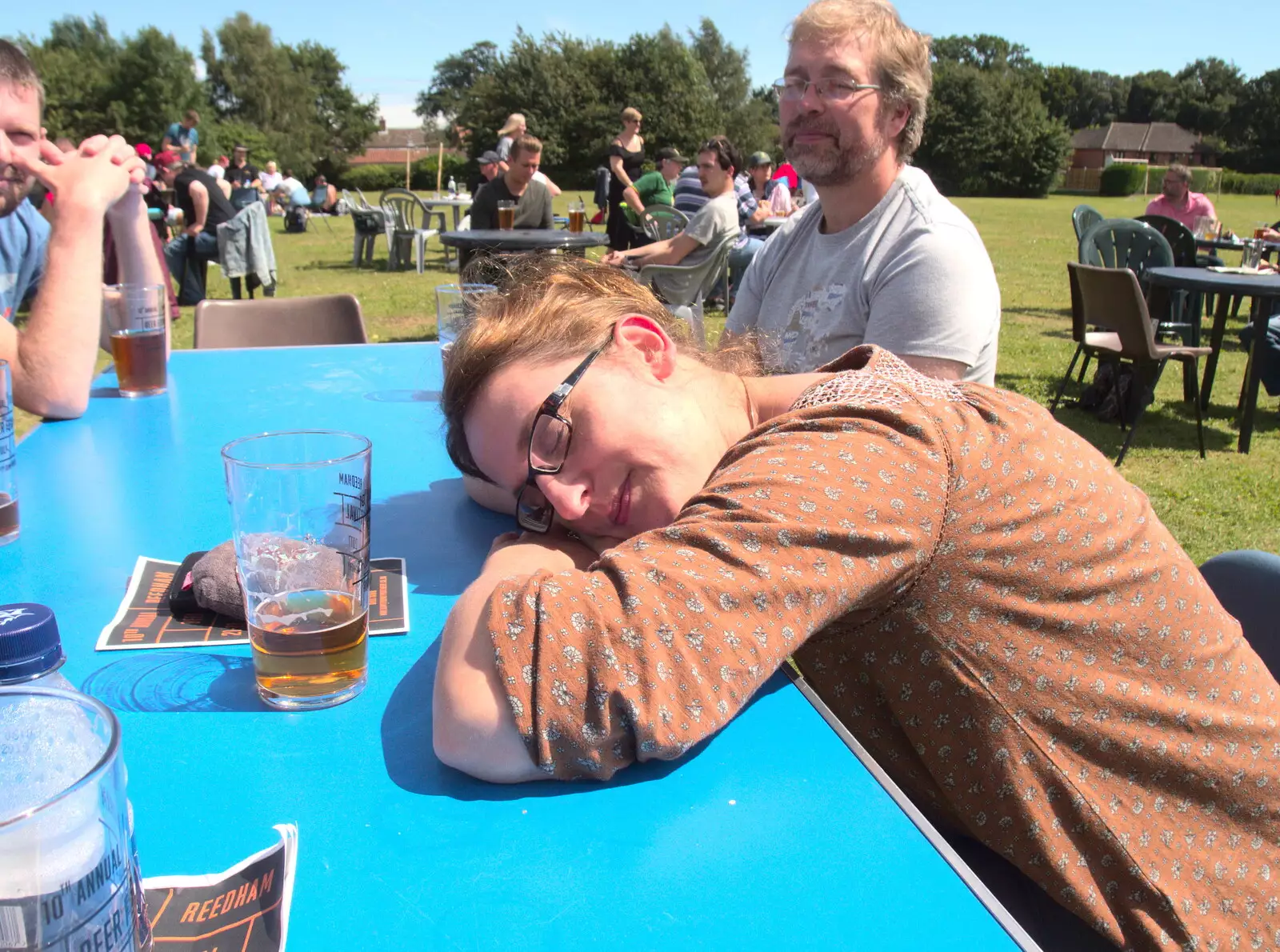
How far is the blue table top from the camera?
0.69 metres

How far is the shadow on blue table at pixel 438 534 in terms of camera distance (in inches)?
55.2

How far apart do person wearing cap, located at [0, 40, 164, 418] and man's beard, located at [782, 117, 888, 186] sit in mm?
1892

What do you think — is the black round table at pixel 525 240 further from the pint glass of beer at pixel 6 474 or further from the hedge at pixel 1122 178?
the hedge at pixel 1122 178

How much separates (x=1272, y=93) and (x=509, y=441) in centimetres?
8239

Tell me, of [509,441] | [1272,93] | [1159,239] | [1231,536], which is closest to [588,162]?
[1159,239]

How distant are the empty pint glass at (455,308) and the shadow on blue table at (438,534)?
0.89 feet

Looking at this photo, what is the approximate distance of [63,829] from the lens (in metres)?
0.49

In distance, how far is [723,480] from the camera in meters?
0.97

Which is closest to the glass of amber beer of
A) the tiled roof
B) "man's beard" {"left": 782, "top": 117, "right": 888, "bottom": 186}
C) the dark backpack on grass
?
"man's beard" {"left": 782, "top": 117, "right": 888, "bottom": 186}

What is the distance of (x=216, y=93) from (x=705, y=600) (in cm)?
7155

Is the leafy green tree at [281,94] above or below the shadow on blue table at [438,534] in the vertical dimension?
above

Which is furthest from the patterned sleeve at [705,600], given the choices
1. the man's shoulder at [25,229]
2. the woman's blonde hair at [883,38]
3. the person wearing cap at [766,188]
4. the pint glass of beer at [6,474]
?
the person wearing cap at [766,188]

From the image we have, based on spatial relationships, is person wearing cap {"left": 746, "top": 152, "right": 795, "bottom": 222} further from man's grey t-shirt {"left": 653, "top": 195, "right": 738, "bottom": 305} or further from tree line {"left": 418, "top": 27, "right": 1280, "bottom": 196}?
tree line {"left": 418, "top": 27, "right": 1280, "bottom": 196}

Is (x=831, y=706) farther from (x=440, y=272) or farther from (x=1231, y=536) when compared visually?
(x=440, y=272)
